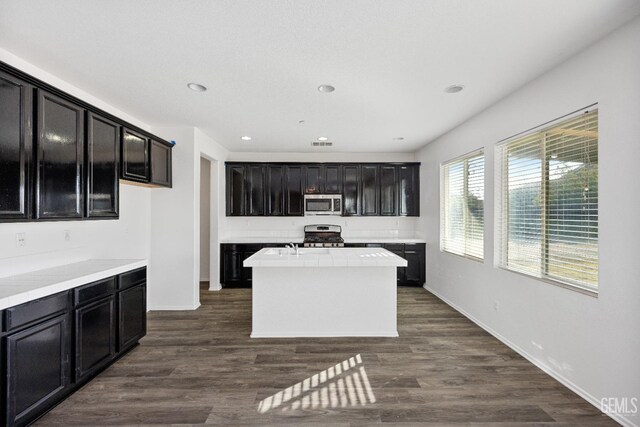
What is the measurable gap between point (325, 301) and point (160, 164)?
2.76m

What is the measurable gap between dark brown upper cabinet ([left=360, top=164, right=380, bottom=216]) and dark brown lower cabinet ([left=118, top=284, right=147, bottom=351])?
4062 mm

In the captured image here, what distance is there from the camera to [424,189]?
19.0 ft

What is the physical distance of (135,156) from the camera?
A: 3418 millimetres

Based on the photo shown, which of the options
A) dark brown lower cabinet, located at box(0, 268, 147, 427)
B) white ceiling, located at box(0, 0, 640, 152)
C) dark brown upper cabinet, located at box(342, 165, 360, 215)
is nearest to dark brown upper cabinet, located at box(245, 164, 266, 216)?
dark brown upper cabinet, located at box(342, 165, 360, 215)

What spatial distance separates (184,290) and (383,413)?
3251 millimetres

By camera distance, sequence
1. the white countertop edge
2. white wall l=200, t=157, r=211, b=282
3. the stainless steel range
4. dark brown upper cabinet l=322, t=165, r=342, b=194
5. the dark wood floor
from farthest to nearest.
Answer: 1. white wall l=200, t=157, r=211, b=282
2. dark brown upper cabinet l=322, t=165, r=342, b=194
3. the stainless steel range
4. the white countertop edge
5. the dark wood floor

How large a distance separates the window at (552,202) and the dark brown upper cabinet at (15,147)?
13.5 ft

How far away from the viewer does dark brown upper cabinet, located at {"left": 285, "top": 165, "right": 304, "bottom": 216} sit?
598cm

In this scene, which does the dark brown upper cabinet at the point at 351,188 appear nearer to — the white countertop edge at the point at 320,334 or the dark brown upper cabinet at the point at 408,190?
the dark brown upper cabinet at the point at 408,190

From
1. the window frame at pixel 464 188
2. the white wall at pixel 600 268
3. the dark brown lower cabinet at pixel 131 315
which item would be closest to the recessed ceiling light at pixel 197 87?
the dark brown lower cabinet at pixel 131 315

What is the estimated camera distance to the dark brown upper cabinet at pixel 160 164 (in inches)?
148

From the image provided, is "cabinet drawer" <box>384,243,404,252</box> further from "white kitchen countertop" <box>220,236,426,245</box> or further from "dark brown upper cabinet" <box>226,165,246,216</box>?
"dark brown upper cabinet" <box>226,165,246,216</box>

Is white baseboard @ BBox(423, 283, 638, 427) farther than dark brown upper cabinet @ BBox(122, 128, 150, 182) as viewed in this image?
No

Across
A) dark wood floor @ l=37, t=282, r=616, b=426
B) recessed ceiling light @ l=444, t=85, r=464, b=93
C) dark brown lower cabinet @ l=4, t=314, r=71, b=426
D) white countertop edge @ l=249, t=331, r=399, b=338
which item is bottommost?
dark wood floor @ l=37, t=282, r=616, b=426
